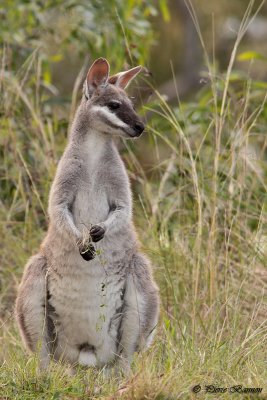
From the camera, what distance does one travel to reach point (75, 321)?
589 cm

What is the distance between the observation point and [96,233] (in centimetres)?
573

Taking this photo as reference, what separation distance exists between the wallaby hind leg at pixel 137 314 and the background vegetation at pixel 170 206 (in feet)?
0.43

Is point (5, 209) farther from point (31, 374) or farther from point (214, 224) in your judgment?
point (31, 374)

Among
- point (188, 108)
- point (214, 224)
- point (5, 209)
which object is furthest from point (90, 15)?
point (214, 224)

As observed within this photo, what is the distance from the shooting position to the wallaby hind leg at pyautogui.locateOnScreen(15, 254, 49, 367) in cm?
587

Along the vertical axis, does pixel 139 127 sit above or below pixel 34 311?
above

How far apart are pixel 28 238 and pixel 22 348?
1.47m

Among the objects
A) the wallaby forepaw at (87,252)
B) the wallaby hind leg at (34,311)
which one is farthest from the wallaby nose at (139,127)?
the wallaby hind leg at (34,311)

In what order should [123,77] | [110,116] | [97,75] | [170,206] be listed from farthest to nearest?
[170,206], [123,77], [97,75], [110,116]

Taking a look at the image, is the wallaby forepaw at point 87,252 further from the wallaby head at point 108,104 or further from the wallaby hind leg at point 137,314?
the wallaby head at point 108,104

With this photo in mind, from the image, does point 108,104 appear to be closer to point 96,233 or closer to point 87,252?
point 96,233

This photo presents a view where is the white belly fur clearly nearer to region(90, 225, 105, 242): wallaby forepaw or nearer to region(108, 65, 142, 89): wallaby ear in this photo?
region(90, 225, 105, 242): wallaby forepaw

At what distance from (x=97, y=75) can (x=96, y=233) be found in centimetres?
107

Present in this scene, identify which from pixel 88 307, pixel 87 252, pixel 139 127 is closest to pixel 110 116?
pixel 139 127
